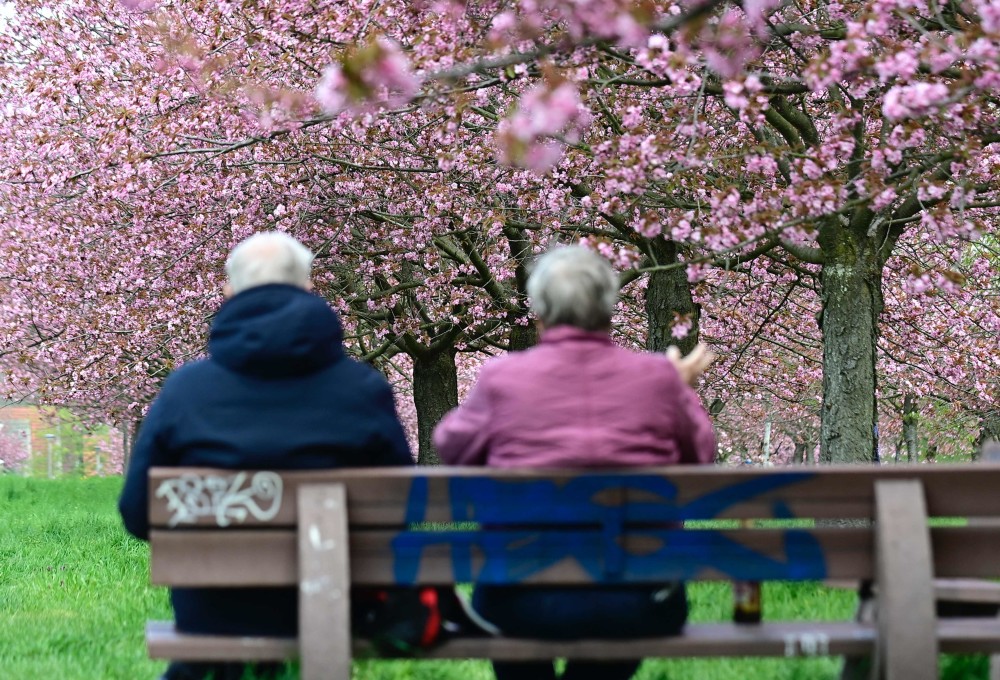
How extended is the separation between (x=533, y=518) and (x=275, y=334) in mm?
858

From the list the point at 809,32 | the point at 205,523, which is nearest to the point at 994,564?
the point at 205,523

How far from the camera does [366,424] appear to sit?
367 centimetres

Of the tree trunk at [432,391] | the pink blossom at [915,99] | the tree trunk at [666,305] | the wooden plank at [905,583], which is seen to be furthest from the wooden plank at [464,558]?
the tree trunk at [432,391]

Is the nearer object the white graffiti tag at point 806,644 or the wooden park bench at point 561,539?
the wooden park bench at point 561,539

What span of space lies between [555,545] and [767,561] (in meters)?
0.56

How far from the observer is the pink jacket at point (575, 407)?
11.3ft

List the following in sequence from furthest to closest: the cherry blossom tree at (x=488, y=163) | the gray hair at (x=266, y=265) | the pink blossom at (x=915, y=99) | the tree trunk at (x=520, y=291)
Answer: the tree trunk at (x=520, y=291), the cherry blossom tree at (x=488, y=163), the pink blossom at (x=915, y=99), the gray hair at (x=266, y=265)

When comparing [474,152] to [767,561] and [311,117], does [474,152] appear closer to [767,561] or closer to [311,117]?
[311,117]

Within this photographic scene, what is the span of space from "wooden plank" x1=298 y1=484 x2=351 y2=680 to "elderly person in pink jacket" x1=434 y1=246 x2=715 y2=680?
0.43 metres

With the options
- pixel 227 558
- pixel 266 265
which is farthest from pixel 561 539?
pixel 266 265

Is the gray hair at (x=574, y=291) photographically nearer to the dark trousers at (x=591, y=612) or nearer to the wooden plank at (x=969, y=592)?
the dark trousers at (x=591, y=612)

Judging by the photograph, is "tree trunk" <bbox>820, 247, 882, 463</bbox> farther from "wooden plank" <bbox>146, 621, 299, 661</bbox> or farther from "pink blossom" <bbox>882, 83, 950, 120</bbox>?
"wooden plank" <bbox>146, 621, 299, 661</bbox>

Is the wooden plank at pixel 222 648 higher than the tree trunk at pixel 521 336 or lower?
lower

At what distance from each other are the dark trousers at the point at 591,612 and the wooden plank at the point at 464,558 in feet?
0.32
